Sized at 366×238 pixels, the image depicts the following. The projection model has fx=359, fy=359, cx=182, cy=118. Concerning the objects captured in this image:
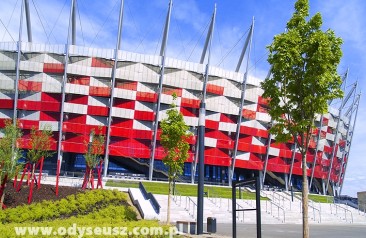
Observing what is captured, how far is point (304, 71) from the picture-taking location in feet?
40.9

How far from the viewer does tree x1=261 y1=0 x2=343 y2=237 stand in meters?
12.0

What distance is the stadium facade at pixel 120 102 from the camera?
5672cm

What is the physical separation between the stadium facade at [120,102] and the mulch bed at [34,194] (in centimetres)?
2761

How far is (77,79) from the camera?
57.8 m

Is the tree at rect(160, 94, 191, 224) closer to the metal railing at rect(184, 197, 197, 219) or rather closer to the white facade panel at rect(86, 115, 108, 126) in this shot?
the metal railing at rect(184, 197, 197, 219)

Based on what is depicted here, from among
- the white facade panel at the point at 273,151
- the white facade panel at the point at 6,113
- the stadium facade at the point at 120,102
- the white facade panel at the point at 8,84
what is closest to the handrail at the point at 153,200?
the stadium facade at the point at 120,102

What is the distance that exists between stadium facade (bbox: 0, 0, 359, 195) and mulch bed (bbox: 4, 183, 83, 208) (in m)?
27.6

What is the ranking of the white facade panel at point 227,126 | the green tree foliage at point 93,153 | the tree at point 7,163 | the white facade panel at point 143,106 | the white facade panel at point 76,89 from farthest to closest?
1. the white facade panel at point 227,126
2. the white facade panel at point 143,106
3. the white facade panel at point 76,89
4. the green tree foliage at point 93,153
5. the tree at point 7,163

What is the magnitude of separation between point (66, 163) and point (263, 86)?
182ft

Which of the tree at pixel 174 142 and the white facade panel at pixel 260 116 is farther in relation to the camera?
the white facade panel at pixel 260 116

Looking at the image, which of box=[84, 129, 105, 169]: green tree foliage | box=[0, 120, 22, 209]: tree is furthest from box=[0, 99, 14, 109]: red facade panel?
box=[0, 120, 22, 209]: tree

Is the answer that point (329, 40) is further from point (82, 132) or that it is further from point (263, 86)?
point (82, 132)

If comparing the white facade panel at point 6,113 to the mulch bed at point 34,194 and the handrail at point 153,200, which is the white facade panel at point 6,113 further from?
the handrail at point 153,200

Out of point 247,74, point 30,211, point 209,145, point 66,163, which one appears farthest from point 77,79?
point 30,211
